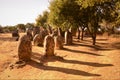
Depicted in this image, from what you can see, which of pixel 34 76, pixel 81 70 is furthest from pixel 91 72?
pixel 34 76

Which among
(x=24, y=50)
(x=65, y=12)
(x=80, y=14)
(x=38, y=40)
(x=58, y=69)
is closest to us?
(x=58, y=69)

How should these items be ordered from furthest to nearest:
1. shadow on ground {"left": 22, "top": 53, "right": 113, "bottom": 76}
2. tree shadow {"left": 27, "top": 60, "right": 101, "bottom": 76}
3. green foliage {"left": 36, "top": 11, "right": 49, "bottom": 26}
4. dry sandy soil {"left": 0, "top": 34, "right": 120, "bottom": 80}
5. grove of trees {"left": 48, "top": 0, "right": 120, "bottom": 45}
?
green foliage {"left": 36, "top": 11, "right": 49, "bottom": 26} → grove of trees {"left": 48, "top": 0, "right": 120, "bottom": 45} → shadow on ground {"left": 22, "top": 53, "right": 113, "bottom": 76} → tree shadow {"left": 27, "top": 60, "right": 101, "bottom": 76} → dry sandy soil {"left": 0, "top": 34, "right": 120, "bottom": 80}

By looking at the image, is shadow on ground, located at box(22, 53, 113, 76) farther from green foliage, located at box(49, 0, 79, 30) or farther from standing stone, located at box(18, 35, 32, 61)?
green foliage, located at box(49, 0, 79, 30)

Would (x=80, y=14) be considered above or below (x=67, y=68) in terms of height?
above

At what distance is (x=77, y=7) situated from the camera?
128ft

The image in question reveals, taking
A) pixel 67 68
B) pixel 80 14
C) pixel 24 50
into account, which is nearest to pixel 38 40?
pixel 80 14

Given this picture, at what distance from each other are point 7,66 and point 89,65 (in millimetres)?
8496

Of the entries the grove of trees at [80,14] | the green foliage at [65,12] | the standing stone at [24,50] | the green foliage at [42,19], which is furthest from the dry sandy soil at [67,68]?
the green foliage at [42,19]

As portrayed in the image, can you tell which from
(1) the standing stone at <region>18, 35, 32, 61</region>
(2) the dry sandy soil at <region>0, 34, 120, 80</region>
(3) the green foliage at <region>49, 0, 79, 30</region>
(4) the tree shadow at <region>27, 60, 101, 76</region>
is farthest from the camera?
(3) the green foliage at <region>49, 0, 79, 30</region>

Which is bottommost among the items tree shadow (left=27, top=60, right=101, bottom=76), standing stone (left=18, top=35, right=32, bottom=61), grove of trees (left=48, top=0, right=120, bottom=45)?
tree shadow (left=27, top=60, right=101, bottom=76)

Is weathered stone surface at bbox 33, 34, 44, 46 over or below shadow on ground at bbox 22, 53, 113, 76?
over

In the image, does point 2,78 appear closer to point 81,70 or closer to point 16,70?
point 16,70

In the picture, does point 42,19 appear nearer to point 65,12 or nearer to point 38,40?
point 65,12

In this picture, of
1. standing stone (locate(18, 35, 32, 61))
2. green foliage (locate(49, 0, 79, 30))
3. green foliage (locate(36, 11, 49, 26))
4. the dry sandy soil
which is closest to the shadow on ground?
the dry sandy soil
